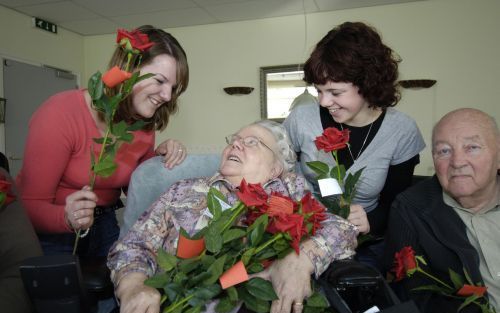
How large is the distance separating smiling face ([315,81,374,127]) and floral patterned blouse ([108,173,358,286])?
1.10 ft

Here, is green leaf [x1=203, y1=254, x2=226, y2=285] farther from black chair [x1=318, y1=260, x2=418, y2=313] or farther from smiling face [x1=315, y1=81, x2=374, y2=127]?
smiling face [x1=315, y1=81, x2=374, y2=127]

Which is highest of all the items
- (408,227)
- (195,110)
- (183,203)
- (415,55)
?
(415,55)

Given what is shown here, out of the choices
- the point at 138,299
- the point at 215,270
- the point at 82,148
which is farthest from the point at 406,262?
the point at 82,148

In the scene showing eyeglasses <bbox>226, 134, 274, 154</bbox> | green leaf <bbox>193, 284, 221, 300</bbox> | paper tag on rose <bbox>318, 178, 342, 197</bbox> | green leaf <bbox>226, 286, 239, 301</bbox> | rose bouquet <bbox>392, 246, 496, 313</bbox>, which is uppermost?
eyeglasses <bbox>226, 134, 274, 154</bbox>

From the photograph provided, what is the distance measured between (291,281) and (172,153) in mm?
803

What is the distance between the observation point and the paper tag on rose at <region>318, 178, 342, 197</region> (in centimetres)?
122

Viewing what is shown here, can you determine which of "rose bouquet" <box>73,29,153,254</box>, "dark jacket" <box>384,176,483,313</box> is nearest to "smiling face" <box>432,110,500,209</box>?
"dark jacket" <box>384,176,483,313</box>

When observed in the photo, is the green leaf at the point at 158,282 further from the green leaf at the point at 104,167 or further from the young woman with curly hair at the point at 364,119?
the young woman with curly hair at the point at 364,119

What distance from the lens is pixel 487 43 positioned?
13.0ft

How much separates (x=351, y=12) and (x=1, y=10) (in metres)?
4.02

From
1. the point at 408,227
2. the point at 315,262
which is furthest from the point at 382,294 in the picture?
the point at 408,227

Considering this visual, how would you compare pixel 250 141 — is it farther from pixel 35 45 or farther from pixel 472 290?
pixel 35 45

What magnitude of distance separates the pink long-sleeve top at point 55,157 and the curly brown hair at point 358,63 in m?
0.96

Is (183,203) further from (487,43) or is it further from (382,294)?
(487,43)
